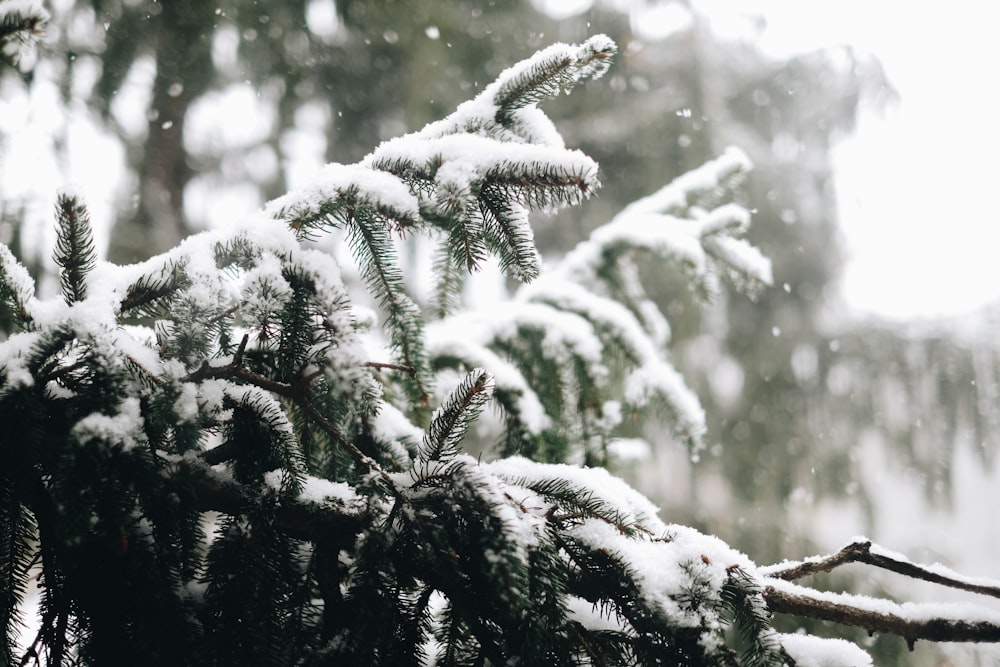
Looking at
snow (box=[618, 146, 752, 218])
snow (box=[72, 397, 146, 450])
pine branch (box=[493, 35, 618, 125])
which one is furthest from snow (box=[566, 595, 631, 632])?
snow (box=[618, 146, 752, 218])

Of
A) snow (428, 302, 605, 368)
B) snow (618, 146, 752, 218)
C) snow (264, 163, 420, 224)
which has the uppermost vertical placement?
snow (618, 146, 752, 218)

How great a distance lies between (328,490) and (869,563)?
71 centimetres

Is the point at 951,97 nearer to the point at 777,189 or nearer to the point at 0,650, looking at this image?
the point at 777,189

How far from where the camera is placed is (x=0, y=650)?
2.39 feet

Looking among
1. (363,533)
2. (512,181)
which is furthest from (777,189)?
(363,533)

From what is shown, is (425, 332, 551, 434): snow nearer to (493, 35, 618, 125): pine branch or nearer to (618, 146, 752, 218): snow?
(493, 35, 618, 125): pine branch

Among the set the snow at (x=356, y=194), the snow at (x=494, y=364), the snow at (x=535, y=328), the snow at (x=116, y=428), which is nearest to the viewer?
the snow at (x=116, y=428)

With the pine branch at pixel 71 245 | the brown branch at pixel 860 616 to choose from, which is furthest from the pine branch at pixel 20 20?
the brown branch at pixel 860 616

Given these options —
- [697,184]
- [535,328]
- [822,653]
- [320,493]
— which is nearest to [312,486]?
[320,493]

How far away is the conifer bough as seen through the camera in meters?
0.69

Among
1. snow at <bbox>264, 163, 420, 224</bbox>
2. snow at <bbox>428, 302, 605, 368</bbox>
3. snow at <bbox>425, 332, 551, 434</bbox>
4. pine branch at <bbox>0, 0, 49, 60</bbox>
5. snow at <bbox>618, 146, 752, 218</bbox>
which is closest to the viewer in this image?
pine branch at <bbox>0, 0, 49, 60</bbox>

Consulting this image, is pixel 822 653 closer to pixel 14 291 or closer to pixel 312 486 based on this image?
pixel 312 486

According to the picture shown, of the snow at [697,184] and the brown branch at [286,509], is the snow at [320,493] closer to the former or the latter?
the brown branch at [286,509]

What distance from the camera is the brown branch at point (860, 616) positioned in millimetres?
782
